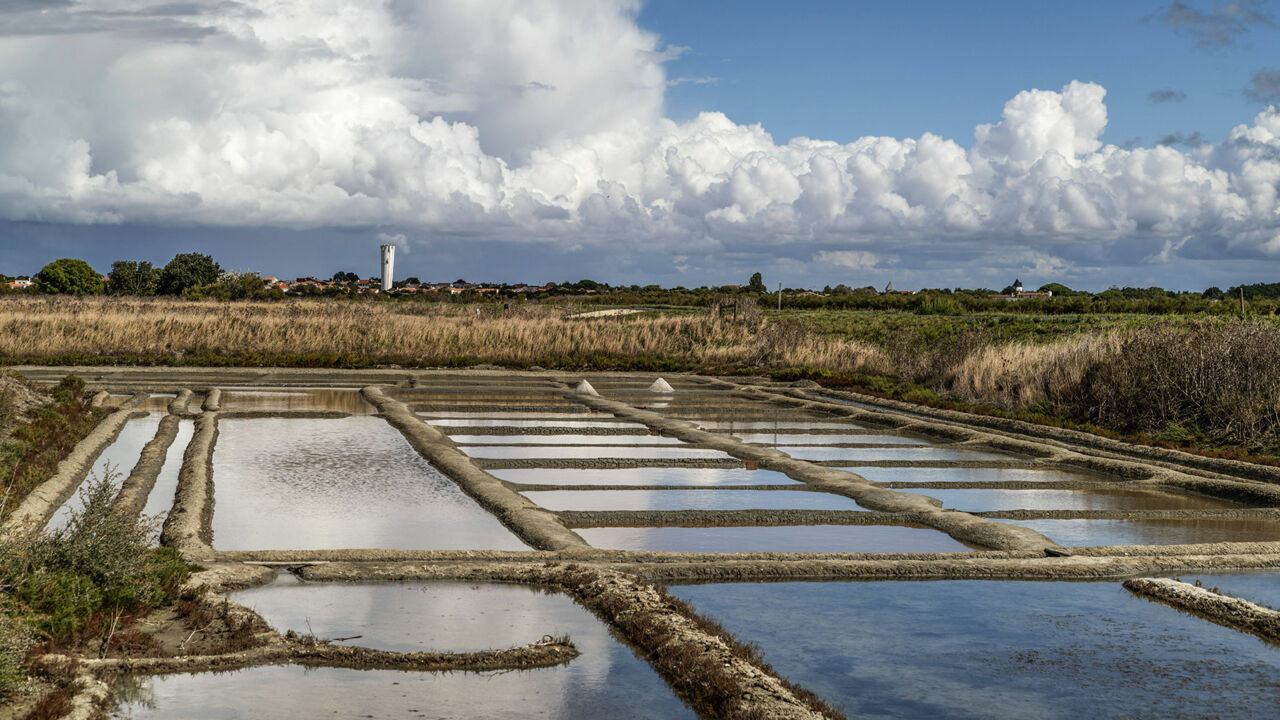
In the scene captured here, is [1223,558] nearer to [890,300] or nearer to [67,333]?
[67,333]

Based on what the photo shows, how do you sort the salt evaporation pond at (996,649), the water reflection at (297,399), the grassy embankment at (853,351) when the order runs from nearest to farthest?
1. the salt evaporation pond at (996,649)
2. the grassy embankment at (853,351)
3. the water reflection at (297,399)

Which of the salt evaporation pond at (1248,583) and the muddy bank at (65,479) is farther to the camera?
the muddy bank at (65,479)

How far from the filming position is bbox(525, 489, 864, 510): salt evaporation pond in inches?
375

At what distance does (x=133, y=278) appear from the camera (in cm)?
7150

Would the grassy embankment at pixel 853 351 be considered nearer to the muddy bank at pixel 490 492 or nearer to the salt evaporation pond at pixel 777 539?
the salt evaporation pond at pixel 777 539

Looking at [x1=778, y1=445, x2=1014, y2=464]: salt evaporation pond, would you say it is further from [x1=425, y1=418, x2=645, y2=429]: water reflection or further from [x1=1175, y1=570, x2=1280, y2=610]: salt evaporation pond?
[x1=1175, y1=570, x2=1280, y2=610]: salt evaporation pond

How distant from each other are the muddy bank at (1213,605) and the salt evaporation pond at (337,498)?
4.05 m

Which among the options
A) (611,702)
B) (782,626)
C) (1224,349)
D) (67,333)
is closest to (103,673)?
(611,702)

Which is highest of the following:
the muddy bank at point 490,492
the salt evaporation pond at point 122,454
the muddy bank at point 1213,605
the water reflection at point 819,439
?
the muddy bank at point 1213,605

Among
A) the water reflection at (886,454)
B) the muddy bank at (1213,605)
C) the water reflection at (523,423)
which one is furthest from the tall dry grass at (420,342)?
the muddy bank at (1213,605)

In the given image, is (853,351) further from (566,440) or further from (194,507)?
(194,507)

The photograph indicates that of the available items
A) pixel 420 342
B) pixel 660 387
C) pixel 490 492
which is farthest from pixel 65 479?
pixel 420 342

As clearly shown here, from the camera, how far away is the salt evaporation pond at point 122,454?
29.5 ft

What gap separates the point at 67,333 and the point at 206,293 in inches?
1496
